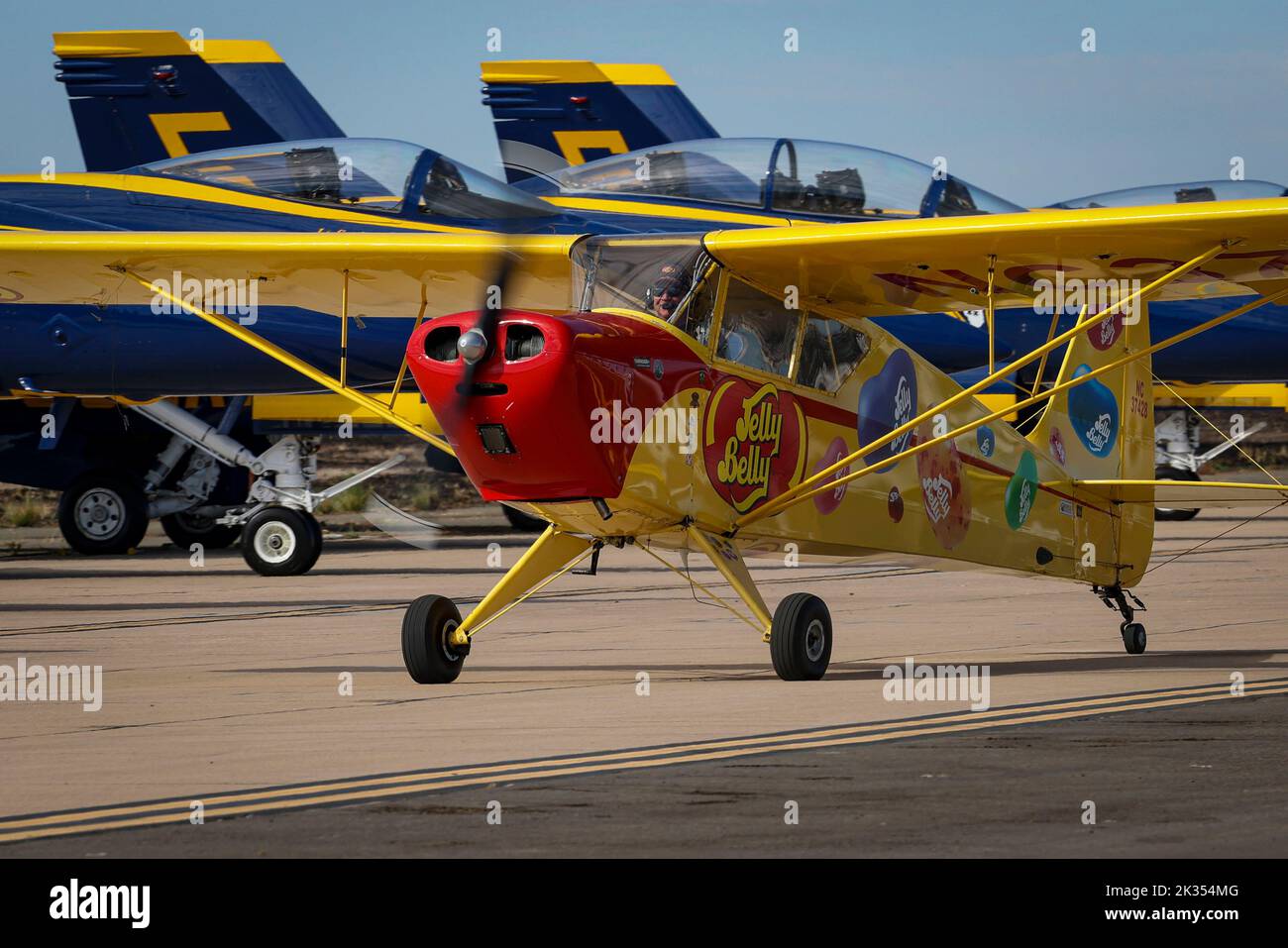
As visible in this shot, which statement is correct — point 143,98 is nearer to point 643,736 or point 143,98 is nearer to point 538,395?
point 538,395

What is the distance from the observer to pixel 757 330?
9859 millimetres

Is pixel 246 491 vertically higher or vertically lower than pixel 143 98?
lower

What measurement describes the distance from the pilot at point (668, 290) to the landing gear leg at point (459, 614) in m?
1.35

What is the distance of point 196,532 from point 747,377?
582 inches

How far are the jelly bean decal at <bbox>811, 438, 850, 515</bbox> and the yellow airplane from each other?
0.05 ft

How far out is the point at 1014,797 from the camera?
5.77 meters

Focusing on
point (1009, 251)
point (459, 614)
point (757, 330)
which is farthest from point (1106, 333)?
point (459, 614)

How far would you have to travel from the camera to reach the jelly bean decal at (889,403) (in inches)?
417

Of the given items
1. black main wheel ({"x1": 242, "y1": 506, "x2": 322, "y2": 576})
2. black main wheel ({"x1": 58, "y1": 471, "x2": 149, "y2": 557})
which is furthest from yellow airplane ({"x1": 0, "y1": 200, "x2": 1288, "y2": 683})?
black main wheel ({"x1": 58, "y1": 471, "x2": 149, "y2": 557})

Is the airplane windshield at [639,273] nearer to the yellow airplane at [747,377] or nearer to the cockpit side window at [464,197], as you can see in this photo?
the yellow airplane at [747,377]

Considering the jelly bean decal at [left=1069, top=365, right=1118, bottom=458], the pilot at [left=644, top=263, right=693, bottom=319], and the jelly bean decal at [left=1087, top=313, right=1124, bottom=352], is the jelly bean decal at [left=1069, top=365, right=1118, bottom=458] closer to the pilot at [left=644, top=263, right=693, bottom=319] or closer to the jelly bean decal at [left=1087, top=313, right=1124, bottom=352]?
the jelly bean decal at [left=1087, top=313, right=1124, bottom=352]

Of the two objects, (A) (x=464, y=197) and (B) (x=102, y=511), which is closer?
(A) (x=464, y=197)
